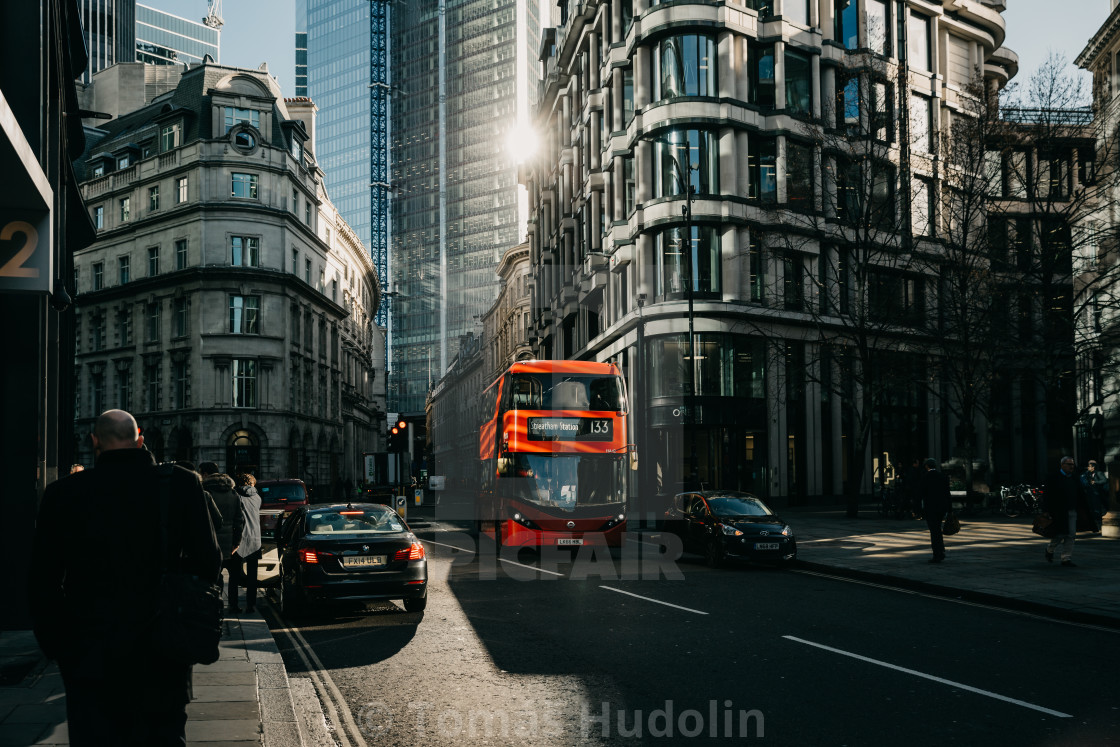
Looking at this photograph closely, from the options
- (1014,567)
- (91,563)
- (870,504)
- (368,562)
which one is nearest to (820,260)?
(870,504)

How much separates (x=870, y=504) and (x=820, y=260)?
37.1ft

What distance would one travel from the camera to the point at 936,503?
1748 centimetres

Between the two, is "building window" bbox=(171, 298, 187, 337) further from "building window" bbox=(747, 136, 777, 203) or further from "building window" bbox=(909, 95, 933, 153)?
"building window" bbox=(909, 95, 933, 153)

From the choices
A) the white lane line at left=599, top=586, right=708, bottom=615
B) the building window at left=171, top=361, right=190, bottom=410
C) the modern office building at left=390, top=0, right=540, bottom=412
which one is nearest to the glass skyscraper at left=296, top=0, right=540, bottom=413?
the modern office building at left=390, top=0, right=540, bottom=412

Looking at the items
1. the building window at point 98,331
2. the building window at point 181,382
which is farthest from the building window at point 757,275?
the building window at point 98,331

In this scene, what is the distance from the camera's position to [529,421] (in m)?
20.8

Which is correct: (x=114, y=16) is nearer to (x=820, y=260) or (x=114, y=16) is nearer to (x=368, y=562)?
(x=820, y=260)

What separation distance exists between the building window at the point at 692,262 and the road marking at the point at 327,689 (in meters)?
31.0

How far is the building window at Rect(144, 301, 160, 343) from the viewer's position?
6056 cm

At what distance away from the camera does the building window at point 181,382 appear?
58.1m

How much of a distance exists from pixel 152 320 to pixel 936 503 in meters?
54.2

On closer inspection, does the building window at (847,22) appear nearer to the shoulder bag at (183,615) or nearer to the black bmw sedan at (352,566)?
the black bmw sedan at (352,566)

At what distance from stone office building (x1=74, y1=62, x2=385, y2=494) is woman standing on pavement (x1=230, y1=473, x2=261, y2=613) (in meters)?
46.7

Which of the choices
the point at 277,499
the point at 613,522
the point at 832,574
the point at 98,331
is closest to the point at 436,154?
the point at 98,331
